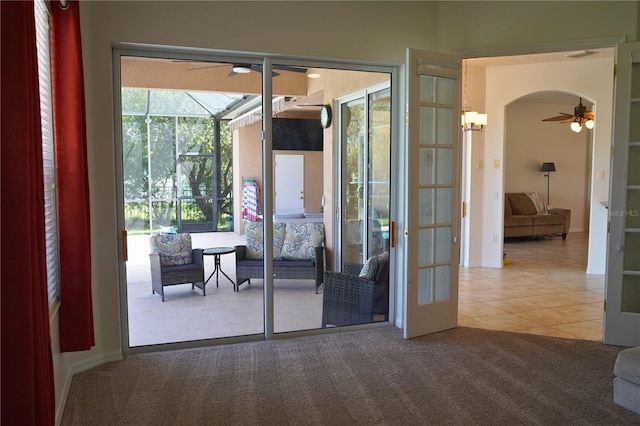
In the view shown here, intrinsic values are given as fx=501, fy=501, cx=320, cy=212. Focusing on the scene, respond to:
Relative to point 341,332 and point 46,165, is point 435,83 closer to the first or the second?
point 341,332

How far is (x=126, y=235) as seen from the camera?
3809 millimetres

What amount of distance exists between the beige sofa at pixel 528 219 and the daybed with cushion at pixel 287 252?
673 centimetres

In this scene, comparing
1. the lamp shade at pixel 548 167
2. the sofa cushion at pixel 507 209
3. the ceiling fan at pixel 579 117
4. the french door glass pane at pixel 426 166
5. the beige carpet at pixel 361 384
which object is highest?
the ceiling fan at pixel 579 117

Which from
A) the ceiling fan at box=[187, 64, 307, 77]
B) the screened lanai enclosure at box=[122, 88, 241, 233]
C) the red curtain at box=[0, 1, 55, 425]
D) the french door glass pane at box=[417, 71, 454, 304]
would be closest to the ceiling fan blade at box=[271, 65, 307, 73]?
the ceiling fan at box=[187, 64, 307, 77]

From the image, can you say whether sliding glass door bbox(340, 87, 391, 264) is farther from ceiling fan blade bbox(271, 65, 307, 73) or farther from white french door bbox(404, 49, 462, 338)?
ceiling fan blade bbox(271, 65, 307, 73)

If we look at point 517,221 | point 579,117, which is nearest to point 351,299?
point 579,117

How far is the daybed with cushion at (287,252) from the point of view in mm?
4355

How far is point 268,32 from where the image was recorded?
3.97 m

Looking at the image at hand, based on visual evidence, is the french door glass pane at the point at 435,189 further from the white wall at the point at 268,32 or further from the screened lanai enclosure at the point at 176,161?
the screened lanai enclosure at the point at 176,161

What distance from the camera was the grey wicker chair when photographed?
454cm

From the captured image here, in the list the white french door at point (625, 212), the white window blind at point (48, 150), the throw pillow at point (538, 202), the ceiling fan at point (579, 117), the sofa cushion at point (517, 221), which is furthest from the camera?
the throw pillow at point (538, 202)

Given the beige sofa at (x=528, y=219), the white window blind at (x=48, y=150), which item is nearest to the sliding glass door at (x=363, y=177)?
the white window blind at (x=48, y=150)

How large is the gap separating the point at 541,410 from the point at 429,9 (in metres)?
3.34

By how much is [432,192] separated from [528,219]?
706 centimetres
